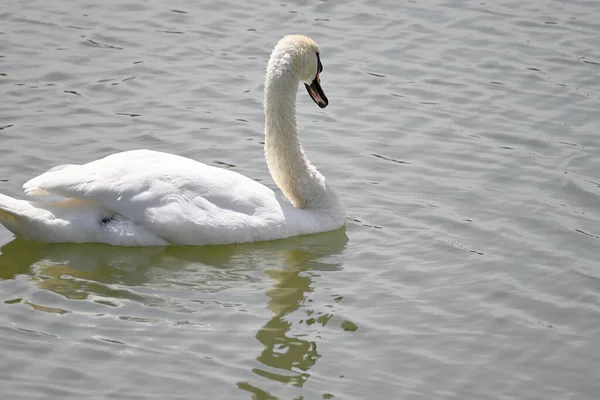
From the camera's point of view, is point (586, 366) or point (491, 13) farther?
point (491, 13)

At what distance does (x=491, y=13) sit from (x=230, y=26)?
135 inches

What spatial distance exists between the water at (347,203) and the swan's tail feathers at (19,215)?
0.22 metres

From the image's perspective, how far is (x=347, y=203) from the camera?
971cm

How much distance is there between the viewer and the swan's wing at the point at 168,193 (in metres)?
8.23

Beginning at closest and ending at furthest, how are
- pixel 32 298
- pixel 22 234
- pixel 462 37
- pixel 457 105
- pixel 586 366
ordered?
pixel 586 366, pixel 32 298, pixel 22 234, pixel 457 105, pixel 462 37

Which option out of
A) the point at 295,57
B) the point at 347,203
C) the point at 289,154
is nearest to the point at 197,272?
the point at 289,154

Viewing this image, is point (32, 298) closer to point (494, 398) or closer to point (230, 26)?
point (494, 398)

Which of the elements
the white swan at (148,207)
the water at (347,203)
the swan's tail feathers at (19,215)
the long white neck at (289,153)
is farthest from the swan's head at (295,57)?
the swan's tail feathers at (19,215)

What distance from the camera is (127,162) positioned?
27.8 feet

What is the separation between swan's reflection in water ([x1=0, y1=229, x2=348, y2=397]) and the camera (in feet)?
24.3

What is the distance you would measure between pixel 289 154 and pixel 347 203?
793mm

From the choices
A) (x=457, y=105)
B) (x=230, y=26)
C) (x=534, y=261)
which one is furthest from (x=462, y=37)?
(x=534, y=261)

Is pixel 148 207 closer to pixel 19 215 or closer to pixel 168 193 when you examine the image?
pixel 168 193

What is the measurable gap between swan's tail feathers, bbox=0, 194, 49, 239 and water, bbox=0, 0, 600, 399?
224mm
